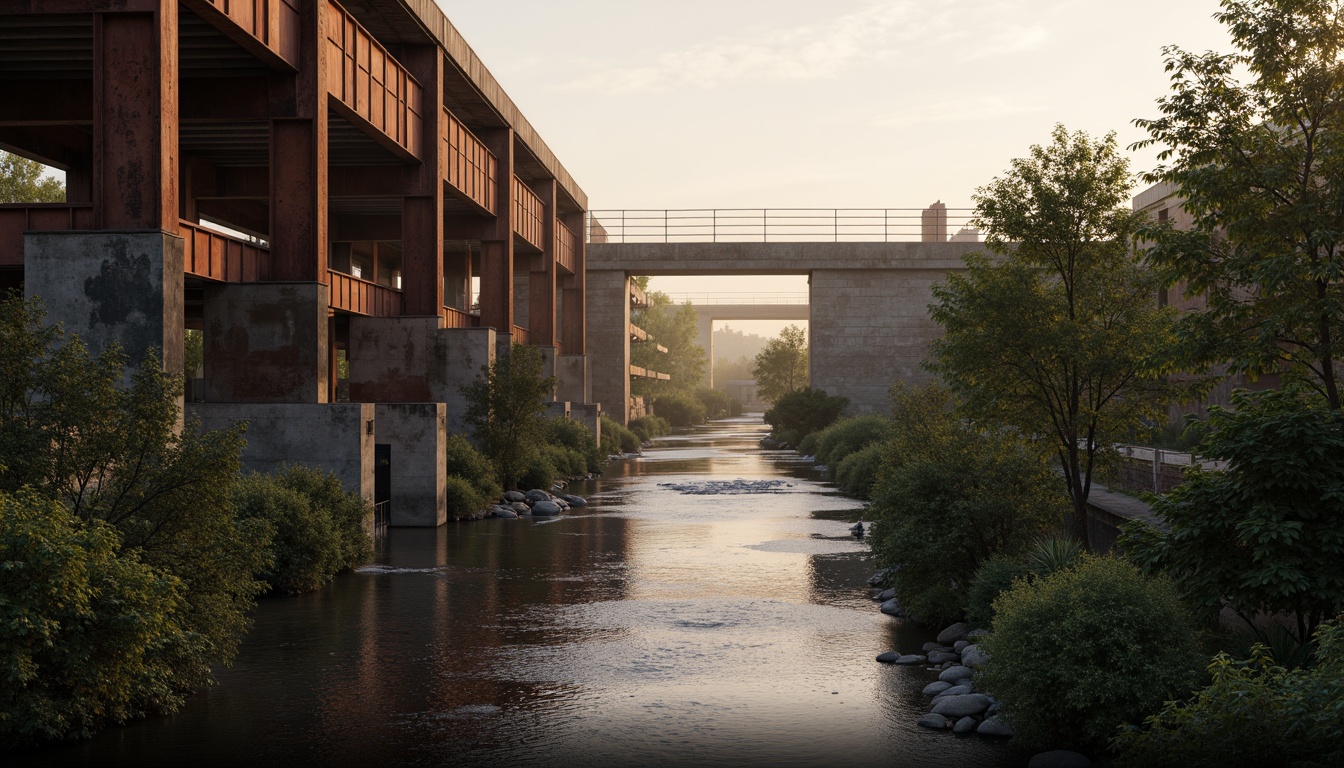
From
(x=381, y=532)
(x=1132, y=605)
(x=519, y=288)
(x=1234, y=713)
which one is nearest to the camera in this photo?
(x=1234, y=713)

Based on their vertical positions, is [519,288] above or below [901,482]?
above

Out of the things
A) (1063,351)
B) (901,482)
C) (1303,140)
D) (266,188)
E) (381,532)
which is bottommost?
(381,532)

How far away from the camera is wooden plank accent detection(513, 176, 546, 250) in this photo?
46.2m

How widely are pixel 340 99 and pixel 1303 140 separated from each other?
19.2 metres

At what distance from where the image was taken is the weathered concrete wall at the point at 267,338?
2422 cm

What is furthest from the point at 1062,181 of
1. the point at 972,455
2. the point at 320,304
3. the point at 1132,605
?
the point at 320,304

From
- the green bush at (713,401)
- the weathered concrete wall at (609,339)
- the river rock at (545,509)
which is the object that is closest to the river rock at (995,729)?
the river rock at (545,509)

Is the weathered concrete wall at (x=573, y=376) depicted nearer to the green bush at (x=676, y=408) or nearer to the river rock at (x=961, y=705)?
the green bush at (x=676, y=408)

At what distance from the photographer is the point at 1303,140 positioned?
16172 mm

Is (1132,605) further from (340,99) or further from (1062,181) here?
(340,99)

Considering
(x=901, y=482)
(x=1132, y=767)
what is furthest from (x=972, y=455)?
(x=1132, y=767)

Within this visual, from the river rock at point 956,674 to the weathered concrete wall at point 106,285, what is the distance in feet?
41.6

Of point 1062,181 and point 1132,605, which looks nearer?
point 1132,605

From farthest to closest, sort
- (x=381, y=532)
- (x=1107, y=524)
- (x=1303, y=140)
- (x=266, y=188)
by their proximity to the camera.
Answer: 1. (x=266, y=188)
2. (x=381, y=532)
3. (x=1107, y=524)
4. (x=1303, y=140)
